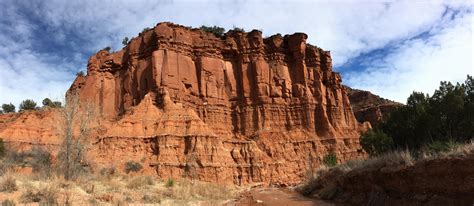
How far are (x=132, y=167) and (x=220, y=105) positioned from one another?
753 inches

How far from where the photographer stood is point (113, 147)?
1421 inches

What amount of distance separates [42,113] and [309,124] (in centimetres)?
3524

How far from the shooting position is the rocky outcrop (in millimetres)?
84387

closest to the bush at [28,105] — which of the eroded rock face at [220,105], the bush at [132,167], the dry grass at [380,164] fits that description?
the eroded rock face at [220,105]

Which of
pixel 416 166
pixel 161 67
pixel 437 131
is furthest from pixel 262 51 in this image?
pixel 416 166

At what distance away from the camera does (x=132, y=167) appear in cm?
3397

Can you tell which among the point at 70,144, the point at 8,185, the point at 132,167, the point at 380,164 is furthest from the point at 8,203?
the point at 132,167

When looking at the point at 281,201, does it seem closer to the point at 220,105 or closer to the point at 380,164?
the point at 380,164

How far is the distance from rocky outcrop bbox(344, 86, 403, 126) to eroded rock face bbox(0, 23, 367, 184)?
27258 millimetres

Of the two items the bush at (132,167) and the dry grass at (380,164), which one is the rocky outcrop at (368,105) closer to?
the bush at (132,167)

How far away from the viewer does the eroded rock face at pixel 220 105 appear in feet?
128

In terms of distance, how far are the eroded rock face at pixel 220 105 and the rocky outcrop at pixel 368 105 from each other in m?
27.3

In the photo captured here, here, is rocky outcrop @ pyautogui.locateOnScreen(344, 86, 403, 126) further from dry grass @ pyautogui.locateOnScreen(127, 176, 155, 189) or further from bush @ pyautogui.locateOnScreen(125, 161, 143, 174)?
dry grass @ pyautogui.locateOnScreen(127, 176, 155, 189)

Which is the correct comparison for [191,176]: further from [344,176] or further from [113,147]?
[344,176]
